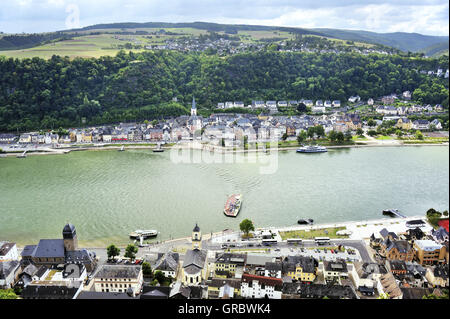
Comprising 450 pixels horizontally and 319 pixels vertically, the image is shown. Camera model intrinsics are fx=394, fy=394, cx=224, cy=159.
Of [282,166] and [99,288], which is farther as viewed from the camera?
[282,166]

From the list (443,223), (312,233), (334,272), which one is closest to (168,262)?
(334,272)

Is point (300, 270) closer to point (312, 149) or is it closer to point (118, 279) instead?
point (118, 279)

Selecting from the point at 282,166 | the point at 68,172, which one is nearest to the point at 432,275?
the point at 282,166

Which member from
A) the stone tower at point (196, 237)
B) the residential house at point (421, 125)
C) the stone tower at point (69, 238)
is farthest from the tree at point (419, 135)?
the stone tower at point (69, 238)

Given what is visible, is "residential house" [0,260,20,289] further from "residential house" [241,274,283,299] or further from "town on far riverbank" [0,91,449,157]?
"town on far riverbank" [0,91,449,157]

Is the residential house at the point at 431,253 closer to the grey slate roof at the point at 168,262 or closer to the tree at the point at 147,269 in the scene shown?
the grey slate roof at the point at 168,262
